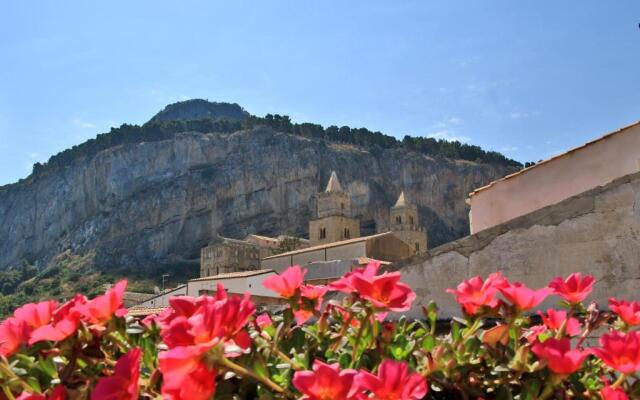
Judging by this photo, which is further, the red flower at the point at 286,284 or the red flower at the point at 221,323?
the red flower at the point at 286,284

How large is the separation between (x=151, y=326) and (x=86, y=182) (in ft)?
414

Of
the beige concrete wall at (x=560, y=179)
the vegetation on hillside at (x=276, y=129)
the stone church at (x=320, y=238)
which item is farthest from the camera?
the vegetation on hillside at (x=276, y=129)

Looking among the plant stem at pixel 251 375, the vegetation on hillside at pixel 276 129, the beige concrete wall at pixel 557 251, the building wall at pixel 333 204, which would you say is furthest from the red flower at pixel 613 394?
the vegetation on hillside at pixel 276 129

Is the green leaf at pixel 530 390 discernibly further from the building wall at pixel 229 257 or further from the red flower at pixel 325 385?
the building wall at pixel 229 257

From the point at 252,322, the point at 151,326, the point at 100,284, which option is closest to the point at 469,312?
the point at 252,322

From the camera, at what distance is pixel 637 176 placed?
13.8 feet

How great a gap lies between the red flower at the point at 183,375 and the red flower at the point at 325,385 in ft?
0.63

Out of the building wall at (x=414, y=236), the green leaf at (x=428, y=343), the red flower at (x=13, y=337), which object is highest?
the building wall at (x=414, y=236)

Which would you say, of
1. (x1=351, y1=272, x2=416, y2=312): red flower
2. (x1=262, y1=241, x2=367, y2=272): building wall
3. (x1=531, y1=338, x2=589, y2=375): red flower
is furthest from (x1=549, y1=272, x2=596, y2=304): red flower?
(x1=262, y1=241, x2=367, y2=272): building wall

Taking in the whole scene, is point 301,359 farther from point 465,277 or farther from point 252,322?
point 465,277

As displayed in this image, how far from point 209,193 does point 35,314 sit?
109 metres

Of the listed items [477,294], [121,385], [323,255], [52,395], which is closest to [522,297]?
[477,294]

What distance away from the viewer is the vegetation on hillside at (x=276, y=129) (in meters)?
121

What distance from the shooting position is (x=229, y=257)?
73750 mm
